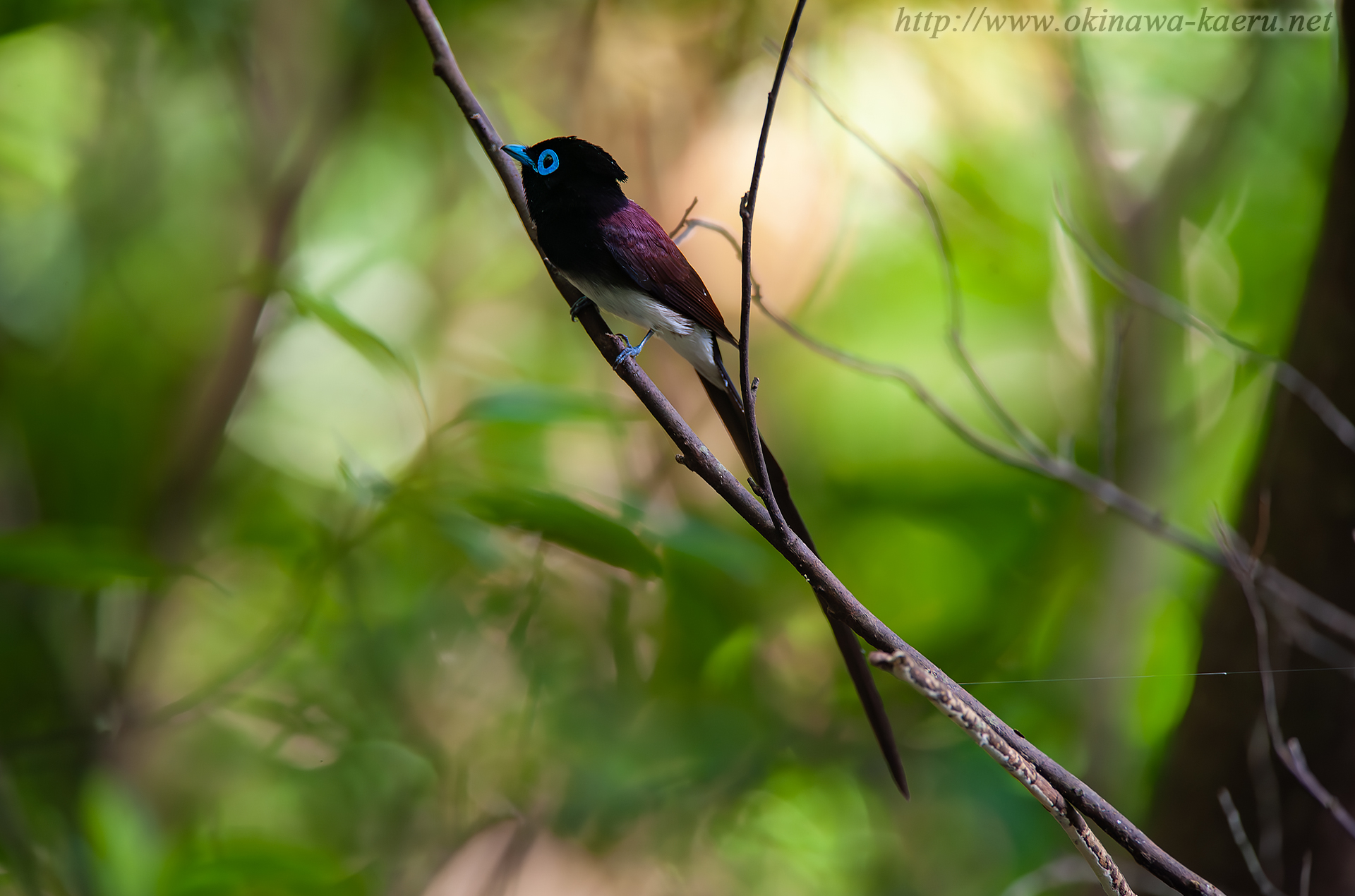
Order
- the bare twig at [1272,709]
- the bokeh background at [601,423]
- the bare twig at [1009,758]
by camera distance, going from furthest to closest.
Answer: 1. the bokeh background at [601,423]
2. the bare twig at [1272,709]
3. the bare twig at [1009,758]

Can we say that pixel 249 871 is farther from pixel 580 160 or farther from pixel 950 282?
pixel 950 282

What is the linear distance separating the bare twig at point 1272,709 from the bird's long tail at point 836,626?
0.39 meters

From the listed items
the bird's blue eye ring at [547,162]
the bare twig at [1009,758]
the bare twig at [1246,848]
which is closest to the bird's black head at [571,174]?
the bird's blue eye ring at [547,162]

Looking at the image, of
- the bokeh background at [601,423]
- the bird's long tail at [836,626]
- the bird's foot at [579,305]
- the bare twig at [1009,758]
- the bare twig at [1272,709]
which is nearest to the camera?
the bare twig at [1009,758]

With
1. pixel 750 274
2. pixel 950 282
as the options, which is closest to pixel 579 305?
pixel 750 274

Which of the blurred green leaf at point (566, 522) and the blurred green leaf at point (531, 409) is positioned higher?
the blurred green leaf at point (531, 409)

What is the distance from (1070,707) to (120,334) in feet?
5.16

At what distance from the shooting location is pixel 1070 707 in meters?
1.21

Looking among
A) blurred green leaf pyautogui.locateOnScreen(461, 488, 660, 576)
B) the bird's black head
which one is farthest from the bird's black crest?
blurred green leaf pyautogui.locateOnScreen(461, 488, 660, 576)

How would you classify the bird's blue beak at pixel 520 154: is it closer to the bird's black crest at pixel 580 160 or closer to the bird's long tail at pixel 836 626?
the bird's black crest at pixel 580 160

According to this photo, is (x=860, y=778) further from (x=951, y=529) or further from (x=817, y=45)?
(x=817, y=45)

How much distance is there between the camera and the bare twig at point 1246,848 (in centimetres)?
83

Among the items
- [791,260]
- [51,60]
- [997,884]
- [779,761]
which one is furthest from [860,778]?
[51,60]

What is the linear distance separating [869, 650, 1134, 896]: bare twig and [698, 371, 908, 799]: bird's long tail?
147mm
